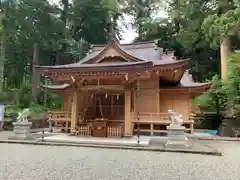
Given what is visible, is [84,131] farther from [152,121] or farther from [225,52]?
[225,52]

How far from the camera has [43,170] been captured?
4.39 meters

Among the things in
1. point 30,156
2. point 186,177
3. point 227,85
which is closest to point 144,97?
point 227,85

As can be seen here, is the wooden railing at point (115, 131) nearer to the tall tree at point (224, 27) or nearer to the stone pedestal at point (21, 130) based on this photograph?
the stone pedestal at point (21, 130)

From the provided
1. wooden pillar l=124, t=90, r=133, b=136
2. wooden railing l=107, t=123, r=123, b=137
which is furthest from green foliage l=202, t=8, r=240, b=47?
wooden railing l=107, t=123, r=123, b=137

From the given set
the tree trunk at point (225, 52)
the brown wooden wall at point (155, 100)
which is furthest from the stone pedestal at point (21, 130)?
the tree trunk at point (225, 52)

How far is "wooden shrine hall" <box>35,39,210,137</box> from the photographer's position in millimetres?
9609

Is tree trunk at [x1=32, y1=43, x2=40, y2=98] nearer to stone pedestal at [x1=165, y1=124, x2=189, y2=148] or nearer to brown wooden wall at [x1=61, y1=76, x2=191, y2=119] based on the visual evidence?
brown wooden wall at [x1=61, y1=76, x2=191, y2=119]

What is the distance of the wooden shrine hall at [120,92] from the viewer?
961 centimetres

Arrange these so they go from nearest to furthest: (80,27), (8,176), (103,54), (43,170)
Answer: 1. (8,176)
2. (43,170)
3. (103,54)
4. (80,27)

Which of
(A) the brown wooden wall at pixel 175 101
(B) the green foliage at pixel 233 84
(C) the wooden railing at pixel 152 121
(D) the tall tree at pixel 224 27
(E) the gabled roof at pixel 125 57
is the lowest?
(C) the wooden railing at pixel 152 121

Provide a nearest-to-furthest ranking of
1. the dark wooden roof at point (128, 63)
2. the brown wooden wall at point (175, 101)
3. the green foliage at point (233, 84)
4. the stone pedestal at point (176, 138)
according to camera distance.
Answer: the stone pedestal at point (176, 138) < the dark wooden roof at point (128, 63) < the green foliage at point (233, 84) < the brown wooden wall at point (175, 101)

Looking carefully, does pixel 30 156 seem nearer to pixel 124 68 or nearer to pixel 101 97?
pixel 124 68

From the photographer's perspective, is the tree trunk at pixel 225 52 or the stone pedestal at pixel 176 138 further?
the tree trunk at pixel 225 52

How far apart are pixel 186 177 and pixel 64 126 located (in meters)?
9.19
